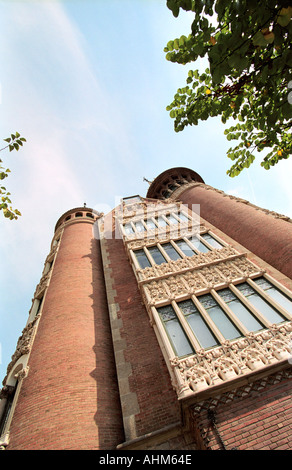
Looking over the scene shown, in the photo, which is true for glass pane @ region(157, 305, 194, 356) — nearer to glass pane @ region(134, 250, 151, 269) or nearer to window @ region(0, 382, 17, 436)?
glass pane @ region(134, 250, 151, 269)

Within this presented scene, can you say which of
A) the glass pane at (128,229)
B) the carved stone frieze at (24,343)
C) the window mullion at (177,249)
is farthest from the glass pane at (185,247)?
the carved stone frieze at (24,343)

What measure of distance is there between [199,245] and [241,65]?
35.2 feet

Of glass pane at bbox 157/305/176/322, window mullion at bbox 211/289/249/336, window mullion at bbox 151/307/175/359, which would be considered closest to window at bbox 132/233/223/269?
glass pane at bbox 157/305/176/322

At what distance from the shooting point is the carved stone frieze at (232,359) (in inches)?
288

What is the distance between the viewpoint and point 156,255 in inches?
569

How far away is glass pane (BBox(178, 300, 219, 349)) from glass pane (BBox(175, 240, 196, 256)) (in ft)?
12.4

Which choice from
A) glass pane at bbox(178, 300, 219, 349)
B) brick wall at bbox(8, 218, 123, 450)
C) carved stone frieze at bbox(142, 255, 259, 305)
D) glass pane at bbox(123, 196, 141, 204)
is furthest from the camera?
glass pane at bbox(123, 196, 141, 204)

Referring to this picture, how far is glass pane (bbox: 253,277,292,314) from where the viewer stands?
9.68 meters

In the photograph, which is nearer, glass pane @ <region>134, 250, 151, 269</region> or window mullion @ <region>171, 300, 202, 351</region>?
window mullion @ <region>171, 300, 202, 351</region>

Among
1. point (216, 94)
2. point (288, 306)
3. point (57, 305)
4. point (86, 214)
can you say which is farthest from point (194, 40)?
point (86, 214)

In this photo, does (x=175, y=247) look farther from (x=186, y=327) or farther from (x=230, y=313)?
(x=186, y=327)

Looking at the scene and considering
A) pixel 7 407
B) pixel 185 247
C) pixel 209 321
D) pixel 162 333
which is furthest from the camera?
pixel 185 247

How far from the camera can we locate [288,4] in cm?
393

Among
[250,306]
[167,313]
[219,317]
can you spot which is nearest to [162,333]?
[167,313]
